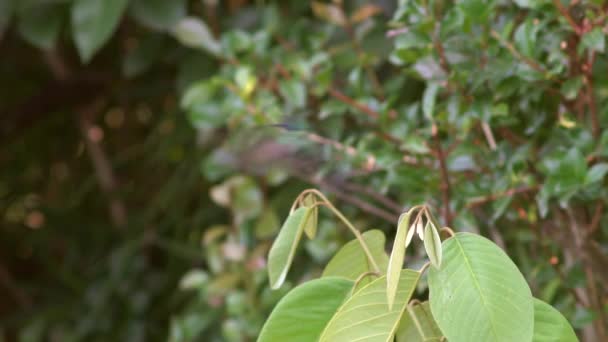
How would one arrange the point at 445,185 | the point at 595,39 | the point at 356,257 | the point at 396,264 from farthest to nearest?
the point at 445,185, the point at 595,39, the point at 356,257, the point at 396,264

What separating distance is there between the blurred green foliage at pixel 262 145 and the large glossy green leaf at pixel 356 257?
0.25 metres

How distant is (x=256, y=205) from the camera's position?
4.21 feet

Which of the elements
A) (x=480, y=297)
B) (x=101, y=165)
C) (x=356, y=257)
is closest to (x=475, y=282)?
(x=480, y=297)

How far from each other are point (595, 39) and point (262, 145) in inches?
21.6

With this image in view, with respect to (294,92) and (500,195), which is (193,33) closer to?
(294,92)

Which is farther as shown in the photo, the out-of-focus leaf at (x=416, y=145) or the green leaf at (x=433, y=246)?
the out-of-focus leaf at (x=416, y=145)

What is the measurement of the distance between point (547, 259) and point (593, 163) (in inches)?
4.9

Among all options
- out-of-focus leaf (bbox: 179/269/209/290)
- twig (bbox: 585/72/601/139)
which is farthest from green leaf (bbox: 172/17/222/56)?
twig (bbox: 585/72/601/139)

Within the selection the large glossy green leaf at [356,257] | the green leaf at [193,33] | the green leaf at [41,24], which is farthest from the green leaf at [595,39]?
the green leaf at [41,24]

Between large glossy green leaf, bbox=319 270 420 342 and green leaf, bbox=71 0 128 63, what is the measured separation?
0.90m

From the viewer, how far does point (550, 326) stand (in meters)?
0.44

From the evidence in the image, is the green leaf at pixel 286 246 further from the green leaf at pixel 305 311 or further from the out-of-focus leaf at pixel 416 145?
the out-of-focus leaf at pixel 416 145

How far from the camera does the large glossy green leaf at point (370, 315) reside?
0.43m

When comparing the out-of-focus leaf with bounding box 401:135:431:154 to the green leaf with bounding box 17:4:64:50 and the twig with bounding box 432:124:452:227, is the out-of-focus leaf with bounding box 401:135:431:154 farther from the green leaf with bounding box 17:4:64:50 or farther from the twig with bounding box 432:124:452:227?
the green leaf with bounding box 17:4:64:50
